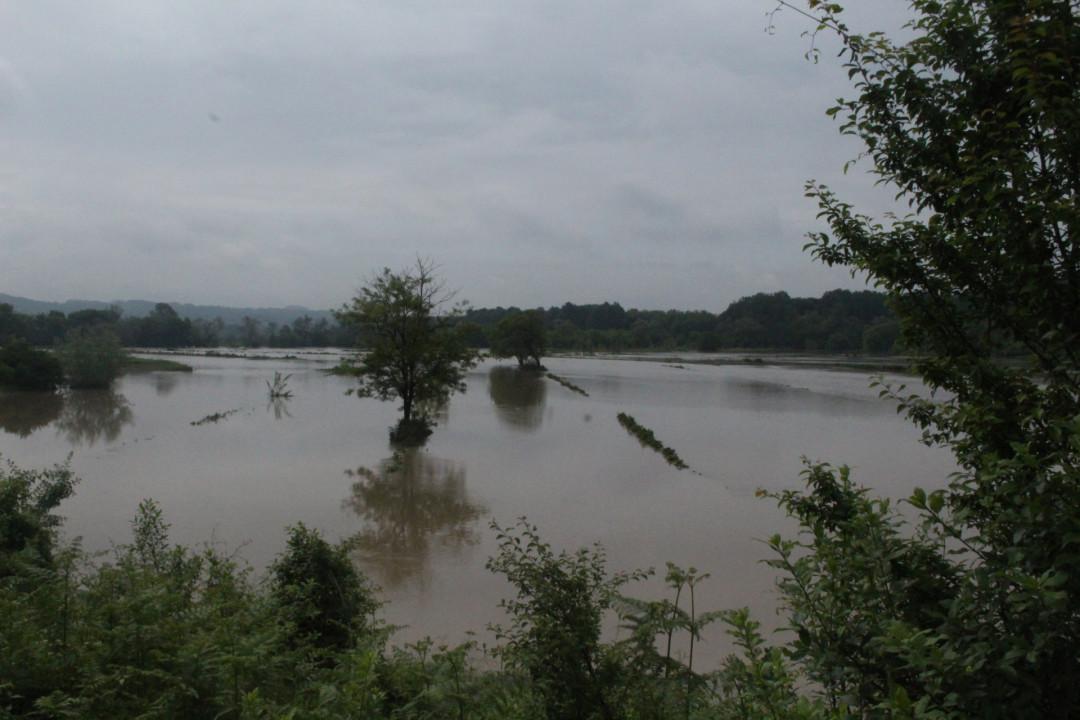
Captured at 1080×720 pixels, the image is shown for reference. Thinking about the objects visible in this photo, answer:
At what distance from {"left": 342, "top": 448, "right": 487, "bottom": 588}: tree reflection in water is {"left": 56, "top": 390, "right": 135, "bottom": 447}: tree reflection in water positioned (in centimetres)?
→ 1327

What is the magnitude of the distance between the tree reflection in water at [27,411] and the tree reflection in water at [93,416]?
54 centimetres

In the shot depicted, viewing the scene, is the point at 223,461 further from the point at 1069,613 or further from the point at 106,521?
the point at 1069,613

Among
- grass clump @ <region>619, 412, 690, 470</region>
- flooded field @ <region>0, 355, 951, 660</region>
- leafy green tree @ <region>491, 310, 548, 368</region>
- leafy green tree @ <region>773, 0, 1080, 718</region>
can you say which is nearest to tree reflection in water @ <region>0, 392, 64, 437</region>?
flooded field @ <region>0, 355, 951, 660</region>

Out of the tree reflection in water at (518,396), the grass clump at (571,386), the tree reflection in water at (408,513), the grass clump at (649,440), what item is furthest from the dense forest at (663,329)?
the tree reflection in water at (408,513)

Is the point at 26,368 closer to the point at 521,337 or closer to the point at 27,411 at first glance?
the point at 27,411

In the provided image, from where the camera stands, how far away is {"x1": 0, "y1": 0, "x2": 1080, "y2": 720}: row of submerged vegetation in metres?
1.96

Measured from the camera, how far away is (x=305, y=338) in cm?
Result: 13962

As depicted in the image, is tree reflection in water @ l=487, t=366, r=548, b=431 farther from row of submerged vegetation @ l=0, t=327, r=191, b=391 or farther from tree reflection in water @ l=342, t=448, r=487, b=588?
row of submerged vegetation @ l=0, t=327, r=191, b=391

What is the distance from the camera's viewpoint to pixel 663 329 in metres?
137

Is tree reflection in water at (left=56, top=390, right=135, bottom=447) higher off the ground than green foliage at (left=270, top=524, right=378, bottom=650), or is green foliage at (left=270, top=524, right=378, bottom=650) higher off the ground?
green foliage at (left=270, top=524, right=378, bottom=650)

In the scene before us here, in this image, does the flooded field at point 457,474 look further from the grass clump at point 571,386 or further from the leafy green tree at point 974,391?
the grass clump at point 571,386

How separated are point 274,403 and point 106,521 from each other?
2370 centimetres

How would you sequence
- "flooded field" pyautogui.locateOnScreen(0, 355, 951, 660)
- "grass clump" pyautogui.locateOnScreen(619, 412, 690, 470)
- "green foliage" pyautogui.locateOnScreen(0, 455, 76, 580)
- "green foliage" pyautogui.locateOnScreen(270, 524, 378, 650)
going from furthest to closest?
"grass clump" pyautogui.locateOnScreen(619, 412, 690, 470) → "flooded field" pyautogui.locateOnScreen(0, 355, 951, 660) → "green foliage" pyautogui.locateOnScreen(0, 455, 76, 580) → "green foliage" pyautogui.locateOnScreen(270, 524, 378, 650)

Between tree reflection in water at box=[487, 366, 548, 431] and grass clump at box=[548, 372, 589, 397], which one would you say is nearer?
tree reflection in water at box=[487, 366, 548, 431]
